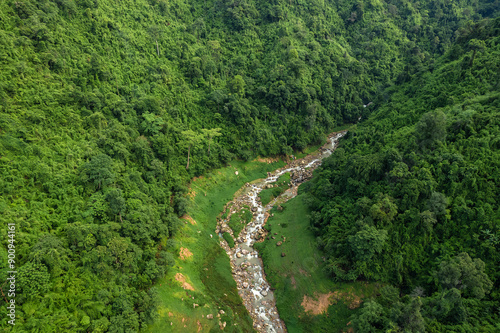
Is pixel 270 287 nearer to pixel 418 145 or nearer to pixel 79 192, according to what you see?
pixel 79 192

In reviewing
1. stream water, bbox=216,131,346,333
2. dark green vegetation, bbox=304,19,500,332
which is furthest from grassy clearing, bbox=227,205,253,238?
dark green vegetation, bbox=304,19,500,332

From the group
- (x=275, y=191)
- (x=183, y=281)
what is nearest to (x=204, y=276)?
(x=183, y=281)

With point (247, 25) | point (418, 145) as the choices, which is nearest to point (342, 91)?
point (247, 25)

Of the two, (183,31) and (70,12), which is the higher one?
(70,12)

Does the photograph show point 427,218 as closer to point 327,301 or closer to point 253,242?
point 327,301

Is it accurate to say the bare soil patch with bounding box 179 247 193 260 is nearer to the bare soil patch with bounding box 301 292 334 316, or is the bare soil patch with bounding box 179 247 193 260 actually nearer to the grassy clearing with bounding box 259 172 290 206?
the bare soil patch with bounding box 301 292 334 316

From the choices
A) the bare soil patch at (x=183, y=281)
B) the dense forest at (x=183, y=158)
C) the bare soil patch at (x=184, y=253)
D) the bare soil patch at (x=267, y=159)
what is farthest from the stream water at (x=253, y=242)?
the bare soil patch at (x=183, y=281)
